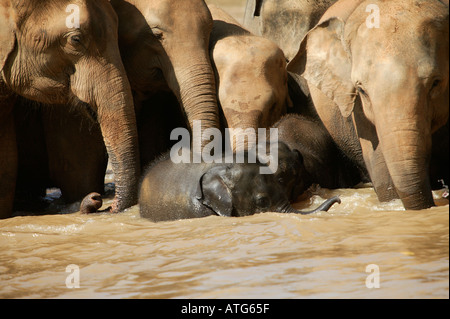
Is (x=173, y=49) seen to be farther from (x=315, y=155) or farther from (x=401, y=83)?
(x=401, y=83)

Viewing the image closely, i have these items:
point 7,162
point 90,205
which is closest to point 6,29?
point 7,162

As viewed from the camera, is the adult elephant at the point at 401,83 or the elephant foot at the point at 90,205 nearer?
the adult elephant at the point at 401,83

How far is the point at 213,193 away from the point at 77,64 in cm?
146

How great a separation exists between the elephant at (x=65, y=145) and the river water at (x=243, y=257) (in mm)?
1588

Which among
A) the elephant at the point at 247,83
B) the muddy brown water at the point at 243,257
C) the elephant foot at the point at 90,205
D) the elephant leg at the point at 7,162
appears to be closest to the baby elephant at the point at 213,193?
the muddy brown water at the point at 243,257

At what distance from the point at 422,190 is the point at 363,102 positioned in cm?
79

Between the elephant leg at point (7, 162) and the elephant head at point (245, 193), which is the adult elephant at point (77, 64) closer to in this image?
the elephant leg at point (7, 162)

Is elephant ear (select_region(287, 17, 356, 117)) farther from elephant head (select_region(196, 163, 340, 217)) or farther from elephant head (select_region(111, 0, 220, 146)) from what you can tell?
elephant head (select_region(196, 163, 340, 217))

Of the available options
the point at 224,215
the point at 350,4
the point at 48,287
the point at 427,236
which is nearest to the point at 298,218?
the point at 224,215

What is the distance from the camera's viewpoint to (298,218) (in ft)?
15.3

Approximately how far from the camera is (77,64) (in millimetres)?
5887

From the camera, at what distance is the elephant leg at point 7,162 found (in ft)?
21.3

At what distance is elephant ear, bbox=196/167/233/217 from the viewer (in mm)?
5121

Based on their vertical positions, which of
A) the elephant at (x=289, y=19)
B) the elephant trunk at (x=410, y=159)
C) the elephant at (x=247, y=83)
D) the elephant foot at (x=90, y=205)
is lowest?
the elephant foot at (x=90, y=205)
